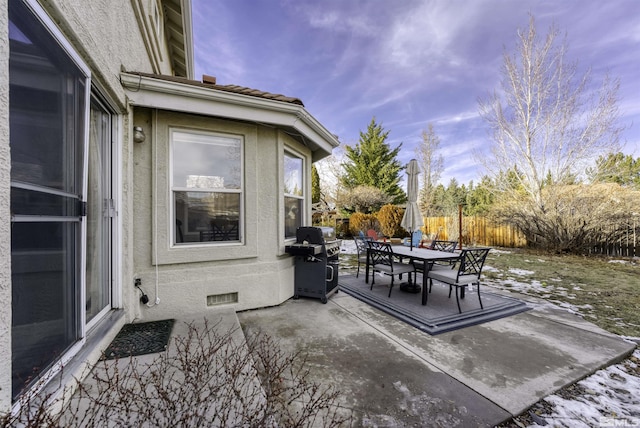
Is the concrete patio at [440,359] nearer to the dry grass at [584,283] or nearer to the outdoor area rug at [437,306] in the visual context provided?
the outdoor area rug at [437,306]

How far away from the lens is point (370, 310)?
4531 mm

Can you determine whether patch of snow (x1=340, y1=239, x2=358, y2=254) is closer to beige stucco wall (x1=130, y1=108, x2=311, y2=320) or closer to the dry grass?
the dry grass

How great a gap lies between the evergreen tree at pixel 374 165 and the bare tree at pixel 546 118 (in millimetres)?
10436

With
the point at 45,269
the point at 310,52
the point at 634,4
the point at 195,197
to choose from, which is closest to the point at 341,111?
the point at 310,52

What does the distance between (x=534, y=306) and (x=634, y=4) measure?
9919mm

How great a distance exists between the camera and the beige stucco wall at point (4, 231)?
4.37 feet

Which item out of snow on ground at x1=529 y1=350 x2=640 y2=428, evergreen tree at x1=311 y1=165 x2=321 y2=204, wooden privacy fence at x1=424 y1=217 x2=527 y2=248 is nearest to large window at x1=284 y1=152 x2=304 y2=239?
snow on ground at x1=529 y1=350 x2=640 y2=428

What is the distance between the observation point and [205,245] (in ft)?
13.5

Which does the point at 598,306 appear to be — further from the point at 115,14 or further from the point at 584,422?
the point at 115,14

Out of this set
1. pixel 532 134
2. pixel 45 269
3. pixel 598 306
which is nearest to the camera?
pixel 45 269

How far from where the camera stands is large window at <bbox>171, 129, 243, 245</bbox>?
159 inches

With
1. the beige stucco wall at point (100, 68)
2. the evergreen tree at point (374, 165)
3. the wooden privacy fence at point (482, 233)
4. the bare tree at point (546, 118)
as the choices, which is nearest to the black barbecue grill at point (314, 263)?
the beige stucco wall at point (100, 68)

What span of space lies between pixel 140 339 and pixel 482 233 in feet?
52.5

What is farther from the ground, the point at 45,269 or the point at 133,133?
the point at 133,133
